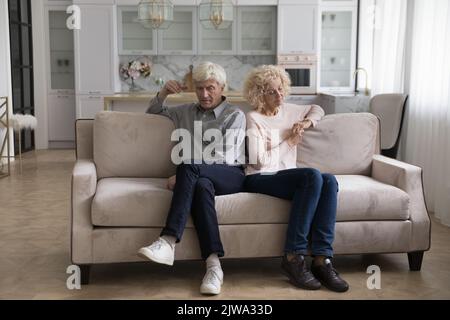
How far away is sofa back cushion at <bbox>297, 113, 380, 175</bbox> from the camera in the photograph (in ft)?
12.3

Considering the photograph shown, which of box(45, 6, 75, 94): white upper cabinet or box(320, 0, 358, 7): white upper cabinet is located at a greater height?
box(320, 0, 358, 7): white upper cabinet

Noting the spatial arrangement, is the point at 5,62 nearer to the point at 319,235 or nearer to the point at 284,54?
the point at 284,54

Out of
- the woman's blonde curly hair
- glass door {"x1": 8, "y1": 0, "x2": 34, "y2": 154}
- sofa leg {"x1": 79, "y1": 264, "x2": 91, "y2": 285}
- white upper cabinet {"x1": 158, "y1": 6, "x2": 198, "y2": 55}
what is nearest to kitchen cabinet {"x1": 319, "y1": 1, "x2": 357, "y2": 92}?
white upper cabinet {"x1": 158, "y1": 6, "x2": 198, "y2": 55}

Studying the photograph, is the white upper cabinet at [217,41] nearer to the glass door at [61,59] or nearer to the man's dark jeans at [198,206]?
the glass door at [61,59]

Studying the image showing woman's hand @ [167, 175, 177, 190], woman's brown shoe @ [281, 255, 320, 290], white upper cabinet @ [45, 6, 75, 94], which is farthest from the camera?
white upper cabinet @ [45, 6, 75, 94]

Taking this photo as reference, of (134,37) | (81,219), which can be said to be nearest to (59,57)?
(134,37)

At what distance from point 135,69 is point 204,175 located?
240 inches

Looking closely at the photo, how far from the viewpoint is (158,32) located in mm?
9125

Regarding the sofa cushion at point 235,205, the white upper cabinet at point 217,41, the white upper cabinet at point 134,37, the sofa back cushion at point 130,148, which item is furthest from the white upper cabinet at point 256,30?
the sofa cushion at point 235,205

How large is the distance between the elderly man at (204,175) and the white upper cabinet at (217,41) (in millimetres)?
5661

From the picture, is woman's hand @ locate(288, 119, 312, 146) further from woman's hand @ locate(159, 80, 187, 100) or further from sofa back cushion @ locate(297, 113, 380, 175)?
woman's hand @ locate(159, 80, 187, 100)

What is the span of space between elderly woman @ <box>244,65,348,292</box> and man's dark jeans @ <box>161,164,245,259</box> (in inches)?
11.0

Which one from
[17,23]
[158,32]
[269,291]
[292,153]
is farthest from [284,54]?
[269,291]
